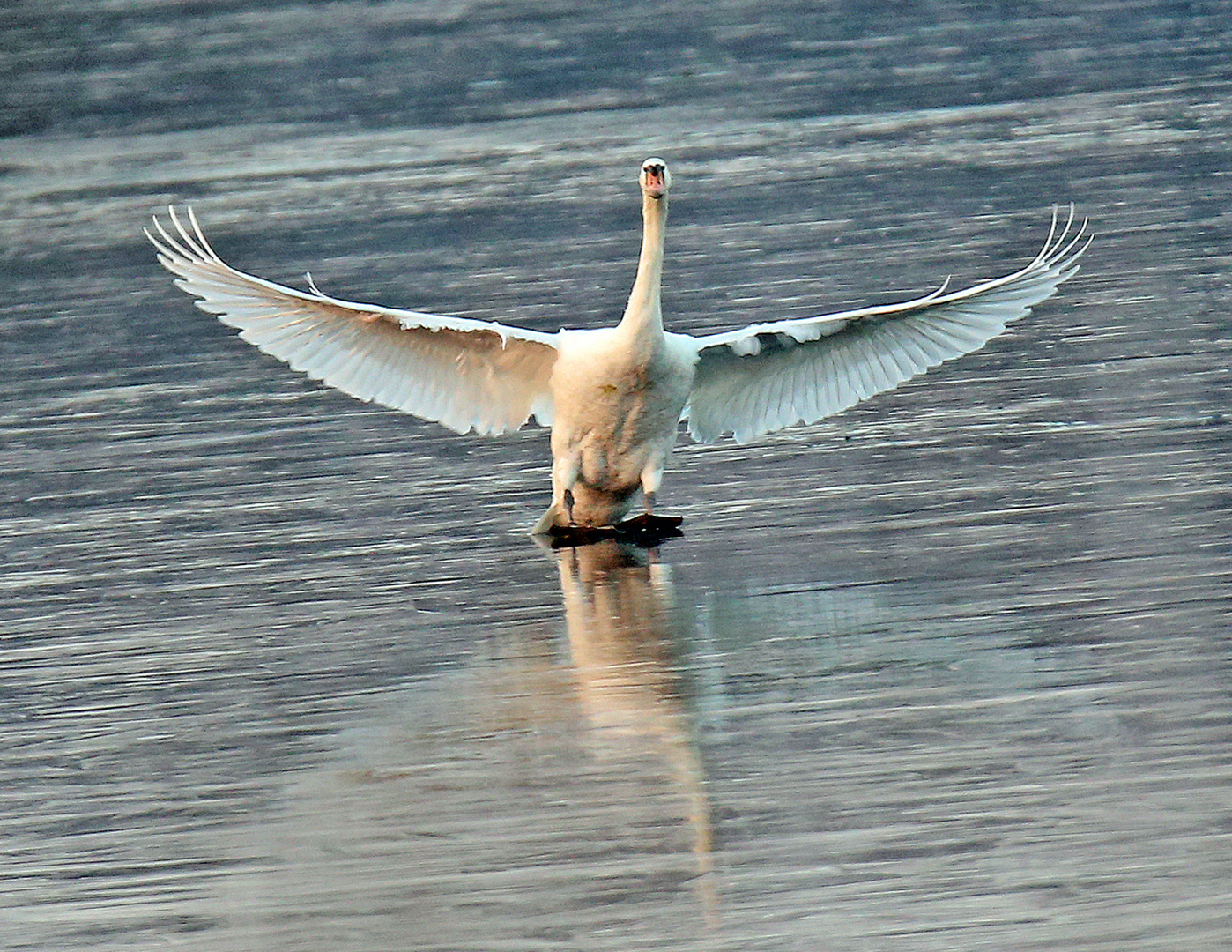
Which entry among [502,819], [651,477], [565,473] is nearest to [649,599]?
[651,477]

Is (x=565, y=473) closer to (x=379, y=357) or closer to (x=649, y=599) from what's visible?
(x=379, y=357)

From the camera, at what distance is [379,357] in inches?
459

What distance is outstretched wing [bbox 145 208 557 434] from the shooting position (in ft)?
37.7

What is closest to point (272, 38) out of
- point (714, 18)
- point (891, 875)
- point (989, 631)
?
point (714, 18)

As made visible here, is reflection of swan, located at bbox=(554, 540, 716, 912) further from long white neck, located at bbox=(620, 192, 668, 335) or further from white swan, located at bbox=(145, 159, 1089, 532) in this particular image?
long white neck, located at bbox=(620, 192, 668, 335)

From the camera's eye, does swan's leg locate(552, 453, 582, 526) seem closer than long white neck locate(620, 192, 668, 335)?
No

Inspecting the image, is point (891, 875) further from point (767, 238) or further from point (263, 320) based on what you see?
point (767, 238)

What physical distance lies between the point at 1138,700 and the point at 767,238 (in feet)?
32.3

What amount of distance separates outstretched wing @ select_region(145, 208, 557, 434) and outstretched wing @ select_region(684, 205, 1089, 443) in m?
0.84

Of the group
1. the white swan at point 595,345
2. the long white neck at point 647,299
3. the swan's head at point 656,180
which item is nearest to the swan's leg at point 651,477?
the white swan at point 595,345

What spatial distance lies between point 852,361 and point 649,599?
2.37 metres

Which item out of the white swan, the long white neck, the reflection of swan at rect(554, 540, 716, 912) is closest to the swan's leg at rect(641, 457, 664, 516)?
the white swan

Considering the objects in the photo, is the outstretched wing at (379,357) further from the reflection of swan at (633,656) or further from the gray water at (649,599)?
the reflection of swan at (633,656)

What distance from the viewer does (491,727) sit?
821 centimetres
